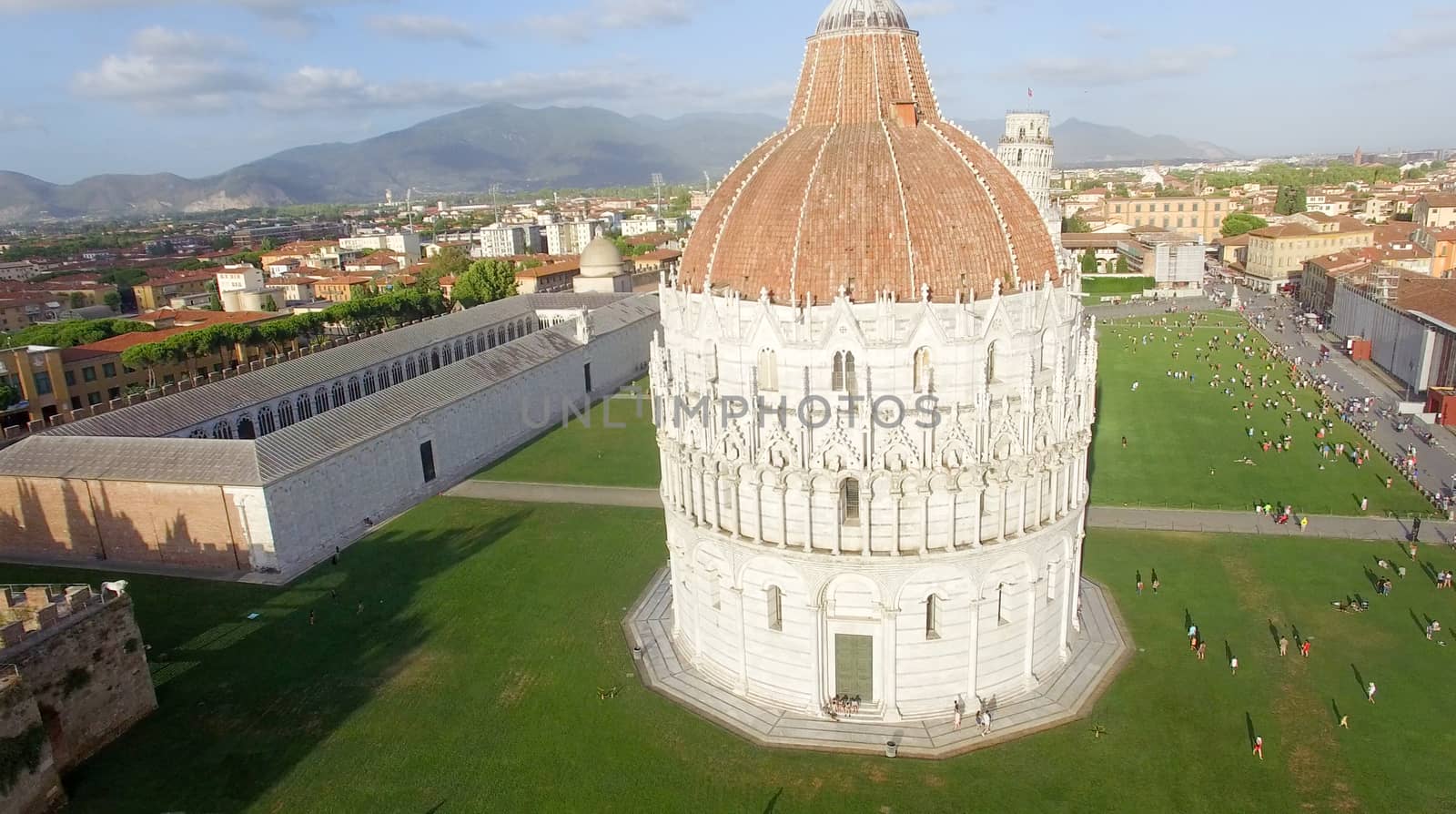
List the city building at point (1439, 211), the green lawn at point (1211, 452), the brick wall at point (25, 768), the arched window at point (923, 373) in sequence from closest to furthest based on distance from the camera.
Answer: the brick wall at point (25, 768) < the arched window at point (923, 373) < the green lawn at point (1211, 452) < the city building at point (1439, 211)

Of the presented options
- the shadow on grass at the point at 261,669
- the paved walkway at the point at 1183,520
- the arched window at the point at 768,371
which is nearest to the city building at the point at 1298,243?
the paved walkway at the point at 1183,520

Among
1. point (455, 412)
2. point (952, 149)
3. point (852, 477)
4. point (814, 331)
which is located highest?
point (952, 149)

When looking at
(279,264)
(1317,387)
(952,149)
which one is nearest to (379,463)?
(952,149)

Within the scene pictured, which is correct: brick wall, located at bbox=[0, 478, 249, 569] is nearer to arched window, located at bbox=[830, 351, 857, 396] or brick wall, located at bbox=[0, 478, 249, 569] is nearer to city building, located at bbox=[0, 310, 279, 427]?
city building, located at bbox=[0, 310, 279, 427]

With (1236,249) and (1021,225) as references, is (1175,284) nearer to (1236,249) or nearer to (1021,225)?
(1236,249)

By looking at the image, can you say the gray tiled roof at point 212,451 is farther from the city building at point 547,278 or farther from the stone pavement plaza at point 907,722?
the city building at point 547,278

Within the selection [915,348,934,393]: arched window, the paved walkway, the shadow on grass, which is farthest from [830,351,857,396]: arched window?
the paved walkway

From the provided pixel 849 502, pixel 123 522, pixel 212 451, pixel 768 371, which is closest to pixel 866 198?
pixel 768 371
